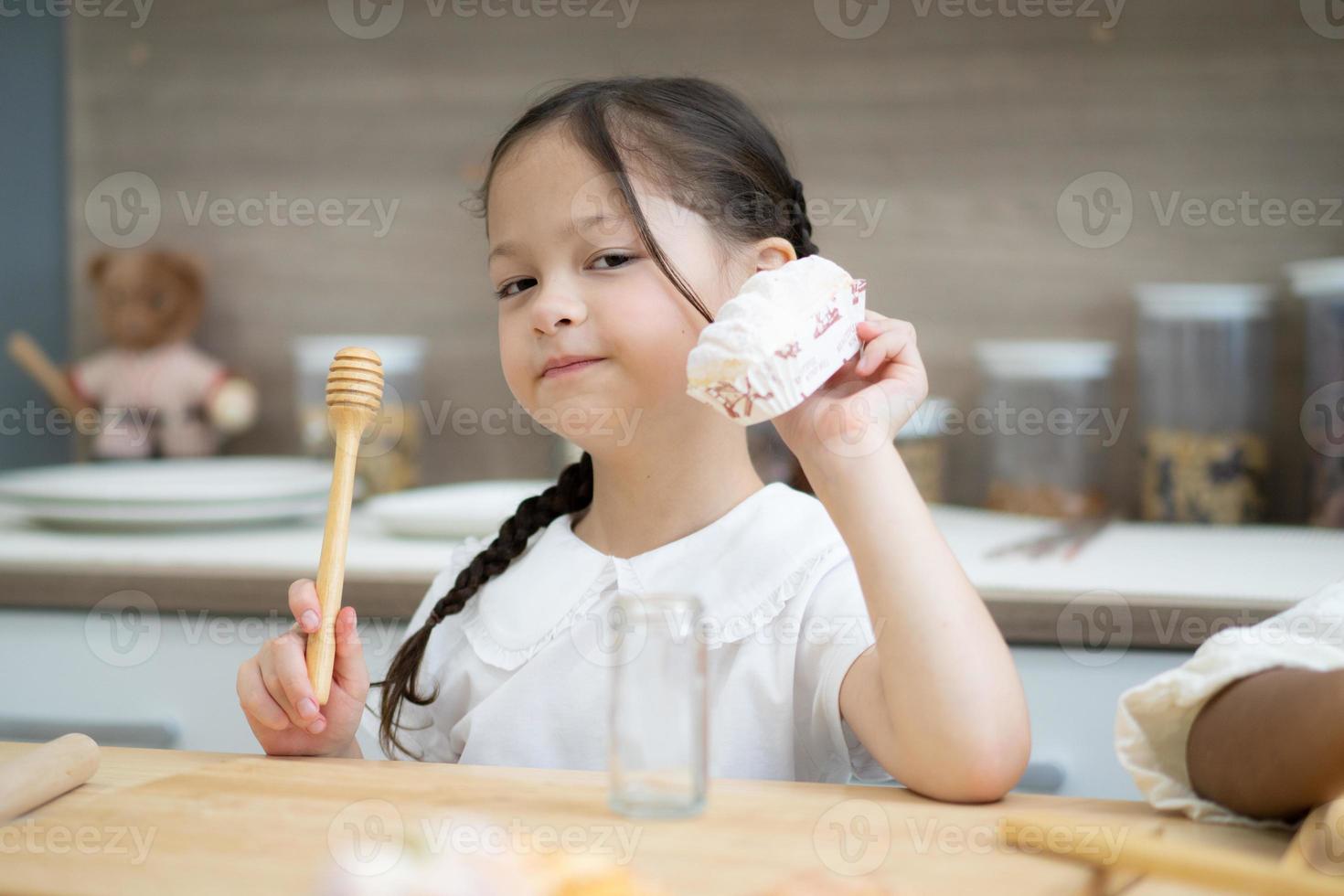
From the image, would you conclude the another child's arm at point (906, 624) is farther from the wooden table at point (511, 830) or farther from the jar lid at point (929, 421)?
the jar lid at point (929, 421)

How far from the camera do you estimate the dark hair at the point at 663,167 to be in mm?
873

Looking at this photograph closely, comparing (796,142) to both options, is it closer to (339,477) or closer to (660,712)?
(339,477)

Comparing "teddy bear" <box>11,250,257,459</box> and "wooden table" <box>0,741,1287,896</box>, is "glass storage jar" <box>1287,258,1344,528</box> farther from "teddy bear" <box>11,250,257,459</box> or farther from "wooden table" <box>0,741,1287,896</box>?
"teddy bear" <box>11,250,257,459</box>

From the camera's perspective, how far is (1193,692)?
589 millimetres

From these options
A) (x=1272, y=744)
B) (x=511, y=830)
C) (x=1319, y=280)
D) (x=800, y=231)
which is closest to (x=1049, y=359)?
(x=1319, y=280)

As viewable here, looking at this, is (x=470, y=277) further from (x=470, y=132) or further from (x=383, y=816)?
(x=383, y=816)

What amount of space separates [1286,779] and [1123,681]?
0.56m

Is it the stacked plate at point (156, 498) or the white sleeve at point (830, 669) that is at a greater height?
the stacked plate at point (156, 498)

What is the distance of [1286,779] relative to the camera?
0.53 metres

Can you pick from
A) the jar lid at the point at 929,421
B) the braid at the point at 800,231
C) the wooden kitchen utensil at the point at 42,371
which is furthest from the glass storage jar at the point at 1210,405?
the wooden kitchen utensil at the point at 42,371

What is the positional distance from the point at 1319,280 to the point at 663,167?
36.3 inches

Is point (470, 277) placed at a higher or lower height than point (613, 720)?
higher

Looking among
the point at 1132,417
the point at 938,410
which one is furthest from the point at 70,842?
the point at 1132,417

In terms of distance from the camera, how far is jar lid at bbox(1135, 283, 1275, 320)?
149cm
